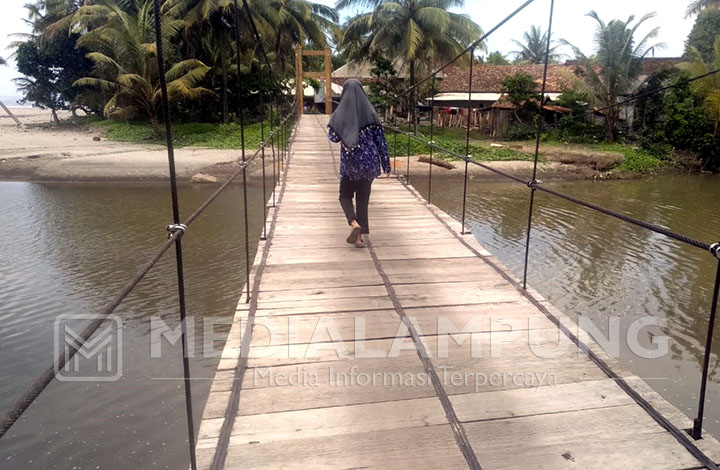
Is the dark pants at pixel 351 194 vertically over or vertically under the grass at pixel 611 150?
over

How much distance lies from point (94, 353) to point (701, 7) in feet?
53.3

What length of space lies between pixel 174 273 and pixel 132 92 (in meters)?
8.41

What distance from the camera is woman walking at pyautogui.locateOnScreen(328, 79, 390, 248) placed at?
9.05ft

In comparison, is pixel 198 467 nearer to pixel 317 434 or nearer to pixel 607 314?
pixel 317 434

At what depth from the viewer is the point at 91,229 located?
6.64 metres

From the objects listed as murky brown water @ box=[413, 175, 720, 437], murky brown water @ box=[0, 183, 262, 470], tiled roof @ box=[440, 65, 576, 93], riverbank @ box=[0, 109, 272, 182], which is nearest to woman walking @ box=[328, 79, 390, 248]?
murky brown water @ box=[0, 183, 262, 470]

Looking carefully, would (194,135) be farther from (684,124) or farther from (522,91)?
(684,124)

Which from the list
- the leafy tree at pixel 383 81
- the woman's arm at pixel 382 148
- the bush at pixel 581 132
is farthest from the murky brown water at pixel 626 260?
the leafy tree at pixel 383 81

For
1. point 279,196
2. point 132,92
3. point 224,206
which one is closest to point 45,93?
point 132,92

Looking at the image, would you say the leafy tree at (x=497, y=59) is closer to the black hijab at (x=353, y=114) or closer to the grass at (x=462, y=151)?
the grass at (x=462, y=151)

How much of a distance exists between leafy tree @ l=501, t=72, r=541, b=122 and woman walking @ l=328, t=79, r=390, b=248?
1151cm

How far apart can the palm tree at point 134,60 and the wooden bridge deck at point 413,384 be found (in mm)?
10438

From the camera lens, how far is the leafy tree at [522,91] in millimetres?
13156

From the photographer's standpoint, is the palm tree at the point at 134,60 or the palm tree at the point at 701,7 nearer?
the palm tree at the point at 134,60
